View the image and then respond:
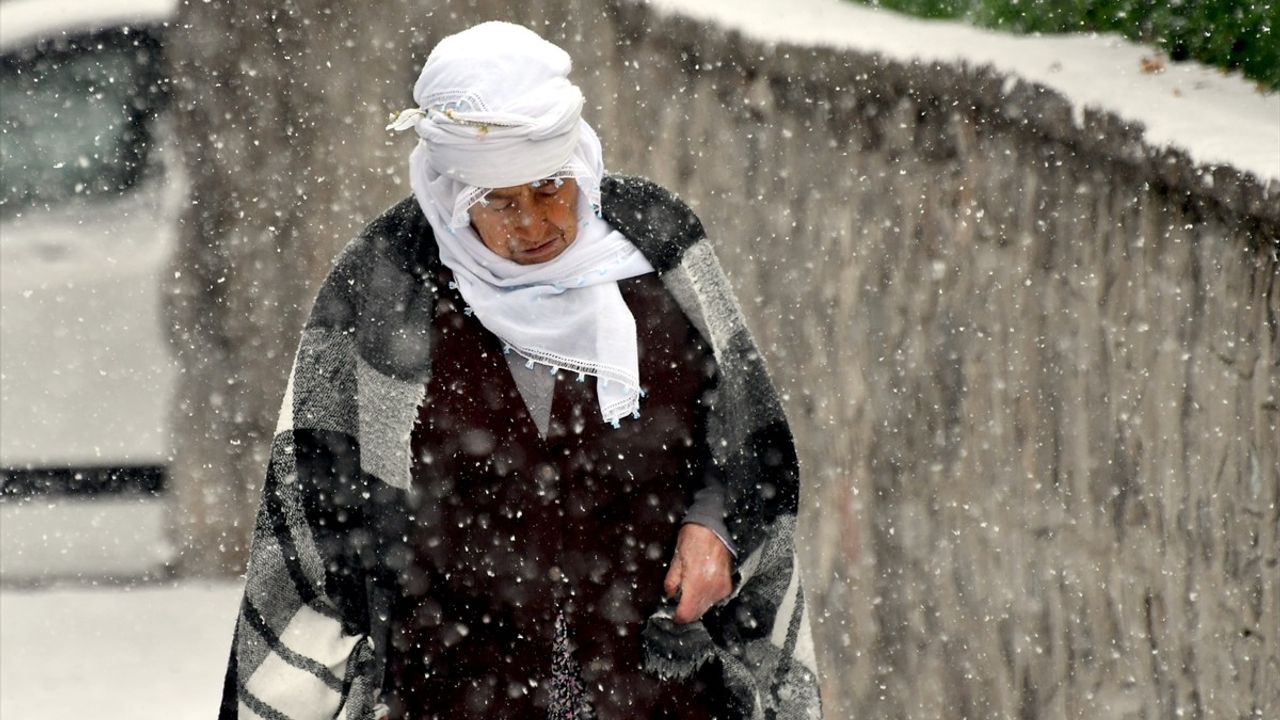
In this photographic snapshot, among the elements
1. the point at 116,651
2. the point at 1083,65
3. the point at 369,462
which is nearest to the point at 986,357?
the point at 1083,65

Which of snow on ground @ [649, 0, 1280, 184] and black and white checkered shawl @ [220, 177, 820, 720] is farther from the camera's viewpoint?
snow on ground @ [649, 0, 1280, 184]

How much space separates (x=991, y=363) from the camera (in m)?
4.14

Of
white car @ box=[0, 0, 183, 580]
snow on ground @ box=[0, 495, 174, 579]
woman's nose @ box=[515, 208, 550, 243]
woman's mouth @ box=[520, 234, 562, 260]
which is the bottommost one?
snow on ground @ box=[0, 495, 174, 579]

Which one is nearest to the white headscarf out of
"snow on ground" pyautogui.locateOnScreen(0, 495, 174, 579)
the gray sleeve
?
the gray sleeve

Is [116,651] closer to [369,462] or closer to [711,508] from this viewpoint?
[369,462]

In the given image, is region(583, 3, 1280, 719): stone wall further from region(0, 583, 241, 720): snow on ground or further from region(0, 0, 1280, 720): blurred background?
region(0, 583, 241, 720): snow on ground

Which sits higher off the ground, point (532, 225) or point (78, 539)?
point (532, 225)

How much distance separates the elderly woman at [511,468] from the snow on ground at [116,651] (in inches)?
102

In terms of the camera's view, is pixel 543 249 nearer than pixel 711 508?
Yes

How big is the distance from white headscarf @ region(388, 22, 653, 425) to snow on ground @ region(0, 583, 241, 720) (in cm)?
292

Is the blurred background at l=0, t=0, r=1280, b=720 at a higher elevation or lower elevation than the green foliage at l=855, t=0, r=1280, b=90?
lower

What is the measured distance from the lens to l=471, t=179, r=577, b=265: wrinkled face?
267 cm

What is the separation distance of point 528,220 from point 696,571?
0.68m

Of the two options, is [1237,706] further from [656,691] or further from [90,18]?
[90,18]
